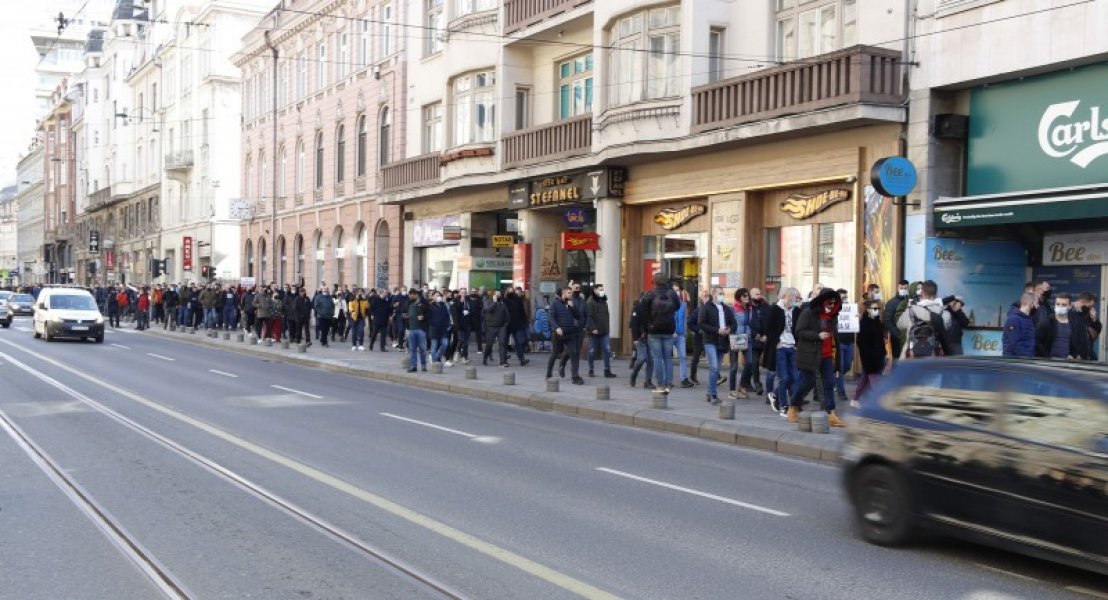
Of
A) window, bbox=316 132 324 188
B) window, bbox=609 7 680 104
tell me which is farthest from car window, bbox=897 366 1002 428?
window, bbox=316 132 324 188

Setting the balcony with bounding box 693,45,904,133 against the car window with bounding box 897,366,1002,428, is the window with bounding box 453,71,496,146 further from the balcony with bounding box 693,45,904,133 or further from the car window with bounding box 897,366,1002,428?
the car window with bounding box 897,366,1002,428

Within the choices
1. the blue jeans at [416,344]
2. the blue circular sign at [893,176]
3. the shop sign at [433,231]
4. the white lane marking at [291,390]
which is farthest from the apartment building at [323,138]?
the blue circular sign at [893,176]

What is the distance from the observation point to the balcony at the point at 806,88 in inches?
706

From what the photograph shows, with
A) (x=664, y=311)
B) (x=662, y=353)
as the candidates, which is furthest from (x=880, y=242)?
(x=662, y=353)

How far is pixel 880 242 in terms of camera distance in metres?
18.6

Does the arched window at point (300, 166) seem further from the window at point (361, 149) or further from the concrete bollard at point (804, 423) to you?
the concrete bollard at point (804, 423)

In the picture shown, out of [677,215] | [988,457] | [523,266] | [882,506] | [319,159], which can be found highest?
[319,159]

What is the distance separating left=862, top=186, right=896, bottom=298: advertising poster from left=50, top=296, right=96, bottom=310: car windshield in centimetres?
2452

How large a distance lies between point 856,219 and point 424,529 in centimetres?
1346

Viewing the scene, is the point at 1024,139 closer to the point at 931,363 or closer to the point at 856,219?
the point at 856,219

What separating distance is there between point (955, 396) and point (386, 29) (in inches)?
1302

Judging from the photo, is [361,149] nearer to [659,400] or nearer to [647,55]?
[647,55]

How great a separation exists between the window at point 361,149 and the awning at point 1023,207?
26.2 meters

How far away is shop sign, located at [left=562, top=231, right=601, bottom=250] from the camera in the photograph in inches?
1014
